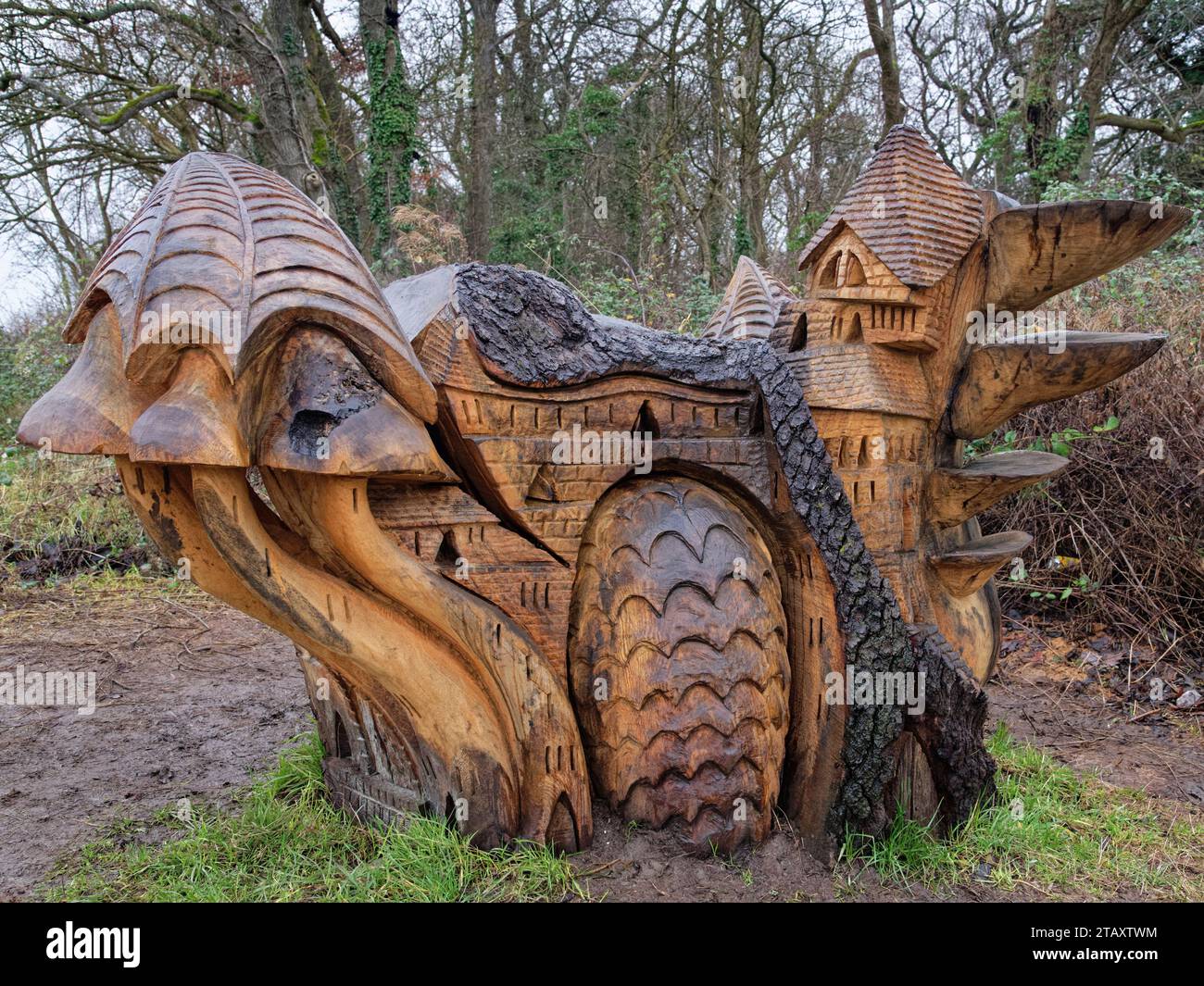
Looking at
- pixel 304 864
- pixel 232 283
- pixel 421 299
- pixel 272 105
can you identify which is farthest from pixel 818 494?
pixel 272 105

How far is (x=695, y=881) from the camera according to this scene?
2342 mm

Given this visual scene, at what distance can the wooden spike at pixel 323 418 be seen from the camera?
2.02 meters

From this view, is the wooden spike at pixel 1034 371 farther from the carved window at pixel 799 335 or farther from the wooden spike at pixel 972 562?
the carved window at pixel 799 335

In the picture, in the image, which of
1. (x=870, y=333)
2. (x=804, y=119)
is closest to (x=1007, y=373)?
(x=870, y=333)

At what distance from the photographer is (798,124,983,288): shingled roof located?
260 cm

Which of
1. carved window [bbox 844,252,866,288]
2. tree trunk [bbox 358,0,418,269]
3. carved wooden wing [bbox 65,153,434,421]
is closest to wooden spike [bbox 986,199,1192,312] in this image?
carved window [bbox 844,252,866,288]

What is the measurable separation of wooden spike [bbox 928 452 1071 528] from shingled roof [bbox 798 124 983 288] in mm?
637

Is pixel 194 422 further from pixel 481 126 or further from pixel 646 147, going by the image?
pixel 646 147

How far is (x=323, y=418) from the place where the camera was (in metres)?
2.05

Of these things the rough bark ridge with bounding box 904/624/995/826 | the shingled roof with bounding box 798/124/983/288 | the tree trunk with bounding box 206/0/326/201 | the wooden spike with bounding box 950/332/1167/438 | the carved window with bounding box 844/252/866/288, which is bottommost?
the rough bark ridge with bounding box 904/624/995/826

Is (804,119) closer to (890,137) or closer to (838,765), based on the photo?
(890,137)

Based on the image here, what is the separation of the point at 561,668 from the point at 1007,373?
165cm

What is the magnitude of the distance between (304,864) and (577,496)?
4.20 feet

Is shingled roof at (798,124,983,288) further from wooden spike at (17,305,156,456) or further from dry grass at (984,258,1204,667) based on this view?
dry grass at (984,258,1204,667)
